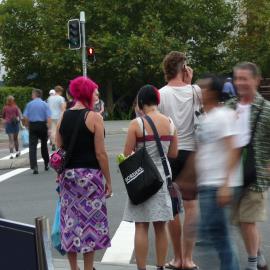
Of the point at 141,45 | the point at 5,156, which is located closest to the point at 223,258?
the point at 5,156

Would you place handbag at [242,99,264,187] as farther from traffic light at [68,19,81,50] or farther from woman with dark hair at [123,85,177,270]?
traffic light at [68,19,81,50]

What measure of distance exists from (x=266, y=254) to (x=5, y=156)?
540 inches

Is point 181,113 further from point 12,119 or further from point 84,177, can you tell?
point 12,119

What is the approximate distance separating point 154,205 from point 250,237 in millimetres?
841

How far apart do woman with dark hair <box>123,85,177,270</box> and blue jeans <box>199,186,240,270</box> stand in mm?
1034

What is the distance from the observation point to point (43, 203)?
36.3 feet

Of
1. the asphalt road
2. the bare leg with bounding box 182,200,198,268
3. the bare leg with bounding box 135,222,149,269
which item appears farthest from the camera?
the asphalt road

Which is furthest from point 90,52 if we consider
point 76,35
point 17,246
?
point 17,246

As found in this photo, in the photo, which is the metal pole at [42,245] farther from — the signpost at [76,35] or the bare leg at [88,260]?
the signpost at [76,35]

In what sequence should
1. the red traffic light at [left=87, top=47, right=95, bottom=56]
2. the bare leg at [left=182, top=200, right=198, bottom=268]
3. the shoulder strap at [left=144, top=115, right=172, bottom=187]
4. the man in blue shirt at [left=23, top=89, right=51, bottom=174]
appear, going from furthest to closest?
the red traffic light at [left=87, top=47, right=95, bottom=56]
the man in blue shirt at [left=23, top=89, right=51, bottom=174]
the bare leg at [left=182, top=200, right=198, bottom=268]
the shoulder strap at [left=144, top=115, right=172, bottom=187]

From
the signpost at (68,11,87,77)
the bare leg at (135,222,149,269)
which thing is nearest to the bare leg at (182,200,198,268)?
the bare leg at (135,222,149,269)

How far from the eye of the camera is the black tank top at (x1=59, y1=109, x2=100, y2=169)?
6.09 metres

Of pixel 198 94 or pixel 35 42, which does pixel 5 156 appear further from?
pixel 35 42

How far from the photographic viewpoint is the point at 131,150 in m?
6.27
